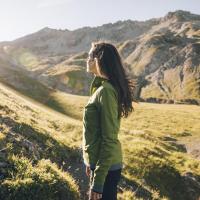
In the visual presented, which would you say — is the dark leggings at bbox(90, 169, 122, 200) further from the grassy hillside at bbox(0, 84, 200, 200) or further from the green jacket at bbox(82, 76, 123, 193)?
the grassy hillside at bbox(0, 84, 200, 200)

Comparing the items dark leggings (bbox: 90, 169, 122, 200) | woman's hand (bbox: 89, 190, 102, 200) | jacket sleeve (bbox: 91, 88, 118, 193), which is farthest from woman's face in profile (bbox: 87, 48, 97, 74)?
woman's hand (bbox: 89, 190, 102, 200)

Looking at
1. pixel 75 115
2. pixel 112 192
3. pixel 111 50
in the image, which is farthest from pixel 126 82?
pixel 75 115

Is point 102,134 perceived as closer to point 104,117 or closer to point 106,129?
point 106,129

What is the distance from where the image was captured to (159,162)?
24.7 m

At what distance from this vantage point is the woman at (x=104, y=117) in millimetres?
7539

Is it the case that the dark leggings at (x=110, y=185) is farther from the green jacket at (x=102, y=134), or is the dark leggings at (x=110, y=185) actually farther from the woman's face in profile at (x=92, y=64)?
the woman's face in profile at (x=92, y=64)

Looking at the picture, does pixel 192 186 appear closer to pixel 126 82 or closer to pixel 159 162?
pixel 159 162

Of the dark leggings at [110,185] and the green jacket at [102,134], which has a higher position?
the green jacket at [102,134]

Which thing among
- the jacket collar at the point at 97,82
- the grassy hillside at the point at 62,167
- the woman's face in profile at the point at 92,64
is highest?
the woman's face in profile at the point at 92,64

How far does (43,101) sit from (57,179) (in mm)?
60011

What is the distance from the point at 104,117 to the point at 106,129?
224mm

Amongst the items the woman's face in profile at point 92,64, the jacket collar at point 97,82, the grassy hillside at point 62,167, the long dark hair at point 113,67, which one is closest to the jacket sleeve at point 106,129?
the long dark hair at point 113,67

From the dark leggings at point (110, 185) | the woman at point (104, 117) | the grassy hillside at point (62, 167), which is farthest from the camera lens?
the grassy hillside at point (62, 167)

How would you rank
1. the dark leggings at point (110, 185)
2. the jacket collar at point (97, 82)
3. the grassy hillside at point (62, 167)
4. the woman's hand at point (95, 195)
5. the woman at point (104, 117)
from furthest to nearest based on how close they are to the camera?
the grassy hillside at point (62, 167) → the jacket collar at point (97, 82) → the dark leggings at point (110, 185) → the woman at point (104, 117) → the woman's hand at point (95, 195)
